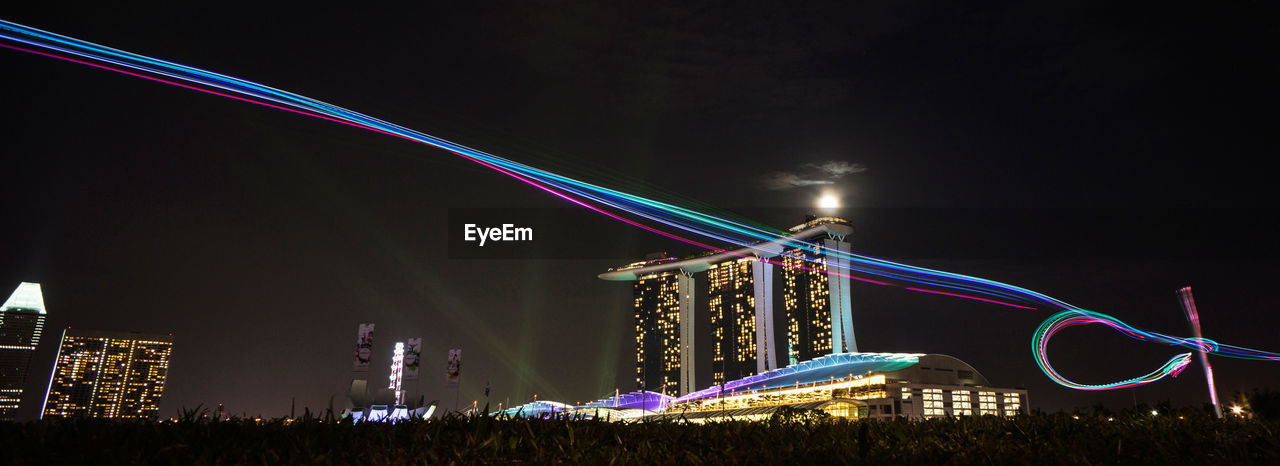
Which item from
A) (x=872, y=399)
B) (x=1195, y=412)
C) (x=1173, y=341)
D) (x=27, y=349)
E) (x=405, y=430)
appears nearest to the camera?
(x=405, y=430)

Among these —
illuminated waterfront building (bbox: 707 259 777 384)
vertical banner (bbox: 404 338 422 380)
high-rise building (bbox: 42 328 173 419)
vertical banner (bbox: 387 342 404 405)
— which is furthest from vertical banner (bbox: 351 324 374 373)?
high-rise building (bbox: 42 328 173 419)

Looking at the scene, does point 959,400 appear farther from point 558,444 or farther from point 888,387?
point 558,444

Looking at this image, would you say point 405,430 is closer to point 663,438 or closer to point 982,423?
point 663,438

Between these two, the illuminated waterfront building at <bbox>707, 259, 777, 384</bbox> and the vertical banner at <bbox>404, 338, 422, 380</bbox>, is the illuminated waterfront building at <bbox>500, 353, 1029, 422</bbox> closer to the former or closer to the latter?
the vertical banner at <bbox>404, 338, 422, 380</bbox>

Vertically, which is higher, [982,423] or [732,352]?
[732,352]

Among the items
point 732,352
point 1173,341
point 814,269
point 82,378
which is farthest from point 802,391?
point 82,378
